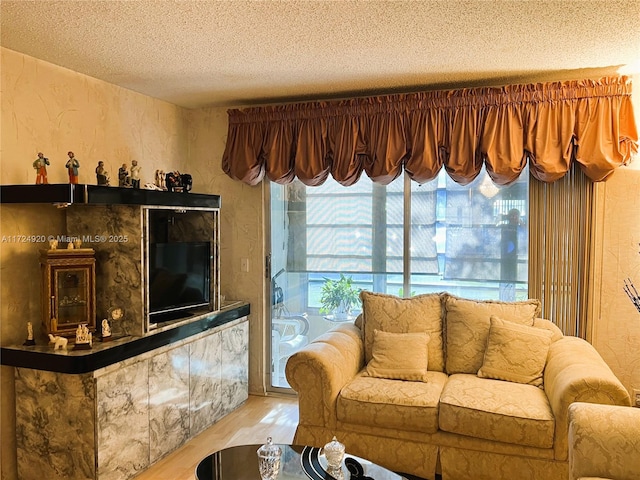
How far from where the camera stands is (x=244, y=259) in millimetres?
4492

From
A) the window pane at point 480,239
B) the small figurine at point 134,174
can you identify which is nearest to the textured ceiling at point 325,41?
the small figurine at point 134,174

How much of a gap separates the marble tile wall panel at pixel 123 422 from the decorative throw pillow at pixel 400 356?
146 centimetres

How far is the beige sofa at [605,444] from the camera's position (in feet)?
6.76

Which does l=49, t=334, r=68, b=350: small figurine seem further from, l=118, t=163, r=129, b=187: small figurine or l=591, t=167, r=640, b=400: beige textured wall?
l=591, t=167, r=640, b=400: beige textured wall

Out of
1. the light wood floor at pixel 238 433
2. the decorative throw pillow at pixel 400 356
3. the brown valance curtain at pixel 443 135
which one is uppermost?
the brown valance curtain at pixel 443 135

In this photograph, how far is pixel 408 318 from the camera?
3.56 meters

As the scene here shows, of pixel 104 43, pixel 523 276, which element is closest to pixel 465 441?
pixel 523 276

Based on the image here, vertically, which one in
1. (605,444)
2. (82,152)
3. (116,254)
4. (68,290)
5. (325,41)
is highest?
(325,41)

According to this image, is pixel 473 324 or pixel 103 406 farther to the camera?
pixel 473 324

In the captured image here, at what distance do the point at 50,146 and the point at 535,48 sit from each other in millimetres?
3075

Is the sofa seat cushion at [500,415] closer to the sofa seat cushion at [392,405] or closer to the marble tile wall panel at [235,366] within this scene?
the sofa seat cushion at [392,405]

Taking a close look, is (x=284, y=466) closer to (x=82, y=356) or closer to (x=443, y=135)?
(x=82, y=356)

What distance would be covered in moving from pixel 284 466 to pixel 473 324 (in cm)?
171

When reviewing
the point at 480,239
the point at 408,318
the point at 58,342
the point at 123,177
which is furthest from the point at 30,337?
the point at 480,239
